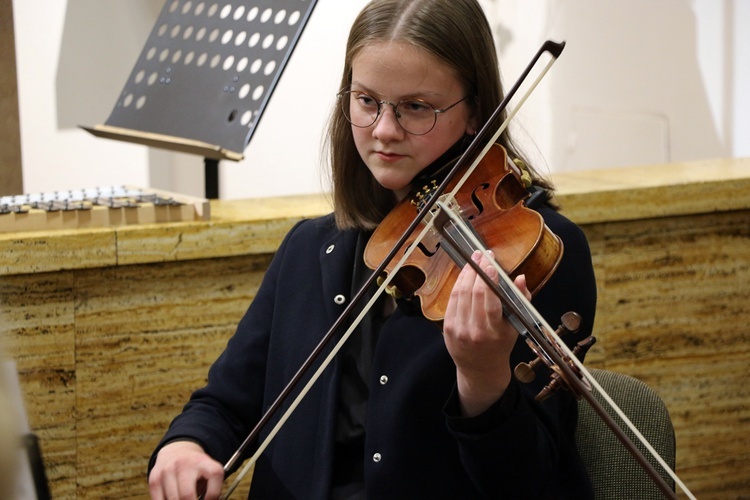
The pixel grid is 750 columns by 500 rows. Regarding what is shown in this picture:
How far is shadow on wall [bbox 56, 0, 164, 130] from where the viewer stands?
4016mm

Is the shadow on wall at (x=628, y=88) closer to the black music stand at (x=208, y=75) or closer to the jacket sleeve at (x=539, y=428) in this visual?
the black music stand at (x=208, y=75)

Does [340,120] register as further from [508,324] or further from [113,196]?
[113,196]

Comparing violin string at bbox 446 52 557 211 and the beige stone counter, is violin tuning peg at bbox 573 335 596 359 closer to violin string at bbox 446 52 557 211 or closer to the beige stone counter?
violin string at bbox 446 52 557 211

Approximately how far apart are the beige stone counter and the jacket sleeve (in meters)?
0.77

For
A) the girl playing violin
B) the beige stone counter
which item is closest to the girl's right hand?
the girl playing violin

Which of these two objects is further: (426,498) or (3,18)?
(3,18)

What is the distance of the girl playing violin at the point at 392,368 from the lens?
44.9 inches

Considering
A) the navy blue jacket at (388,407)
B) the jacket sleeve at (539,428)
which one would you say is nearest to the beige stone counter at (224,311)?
the navy blue jacket at (388,407)

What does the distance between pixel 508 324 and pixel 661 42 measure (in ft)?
8.89

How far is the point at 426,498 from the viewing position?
48.1 inches

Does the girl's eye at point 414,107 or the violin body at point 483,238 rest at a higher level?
the girl's eye at point 414,107

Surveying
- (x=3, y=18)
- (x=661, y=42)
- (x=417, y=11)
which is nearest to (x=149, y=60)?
(x=3, y=18)

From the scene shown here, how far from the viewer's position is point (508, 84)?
3.96 metres

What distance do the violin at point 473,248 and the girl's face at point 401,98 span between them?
0.13 ft
